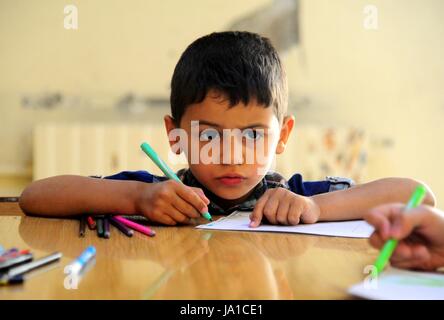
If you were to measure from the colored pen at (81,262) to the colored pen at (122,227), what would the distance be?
145 millimetres

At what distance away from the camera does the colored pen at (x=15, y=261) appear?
0.52 metres

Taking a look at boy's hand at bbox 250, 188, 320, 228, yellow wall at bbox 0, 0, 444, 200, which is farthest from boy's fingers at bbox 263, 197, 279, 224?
yellow wall at bbox 0, 0, 444, 200

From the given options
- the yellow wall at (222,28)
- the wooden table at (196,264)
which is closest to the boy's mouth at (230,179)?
the wooden table at (196,264)

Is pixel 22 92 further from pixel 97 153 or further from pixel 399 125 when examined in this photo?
pixel 399 125

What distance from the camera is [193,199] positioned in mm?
884

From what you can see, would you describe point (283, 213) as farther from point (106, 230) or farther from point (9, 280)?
point (9, 280)

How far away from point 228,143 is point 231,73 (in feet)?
0.46

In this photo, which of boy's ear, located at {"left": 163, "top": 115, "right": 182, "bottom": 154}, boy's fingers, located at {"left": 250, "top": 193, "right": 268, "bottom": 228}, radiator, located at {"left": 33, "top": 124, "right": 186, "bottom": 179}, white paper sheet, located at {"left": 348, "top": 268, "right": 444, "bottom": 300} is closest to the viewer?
white paper sheet, located at {"left": 348, "top": 268, "right": 444, "bottom": 300}

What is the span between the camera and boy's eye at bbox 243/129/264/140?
40.2 inches

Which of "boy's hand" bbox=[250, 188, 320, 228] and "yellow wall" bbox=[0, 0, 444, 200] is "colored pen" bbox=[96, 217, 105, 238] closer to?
"boy's hand" bbox=[250, 188, 320, 228]

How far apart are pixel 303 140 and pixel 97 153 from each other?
3.55ft

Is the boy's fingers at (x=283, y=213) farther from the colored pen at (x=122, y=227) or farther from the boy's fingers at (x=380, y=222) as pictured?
the boy's fingers at (x=380, y=222)

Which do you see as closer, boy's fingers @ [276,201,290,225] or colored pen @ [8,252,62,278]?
colored pen @ [8,252,62,278]

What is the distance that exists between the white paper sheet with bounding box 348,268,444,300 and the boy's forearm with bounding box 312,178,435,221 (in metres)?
0.40
